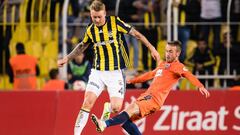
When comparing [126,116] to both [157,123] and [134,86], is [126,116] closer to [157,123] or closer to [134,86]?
[157,123]

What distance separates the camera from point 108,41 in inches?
603

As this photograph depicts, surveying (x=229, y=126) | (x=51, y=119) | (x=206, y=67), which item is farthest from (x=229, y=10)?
(x=51, y=119)

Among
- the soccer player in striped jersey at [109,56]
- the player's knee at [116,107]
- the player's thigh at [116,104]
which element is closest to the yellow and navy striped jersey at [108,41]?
the soccer player in striped jersey at [109,56]

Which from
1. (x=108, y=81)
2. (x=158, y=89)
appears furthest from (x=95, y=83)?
(x=158, y=89)

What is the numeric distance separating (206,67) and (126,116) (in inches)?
240

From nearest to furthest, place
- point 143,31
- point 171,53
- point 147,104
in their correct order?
point 147,104, point 171,53, point 143,31

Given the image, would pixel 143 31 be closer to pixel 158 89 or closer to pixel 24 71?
pixel 24 71

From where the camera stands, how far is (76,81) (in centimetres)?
1992

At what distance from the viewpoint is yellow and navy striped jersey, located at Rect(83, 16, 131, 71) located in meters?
15.3

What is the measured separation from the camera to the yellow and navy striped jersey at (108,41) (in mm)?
15266

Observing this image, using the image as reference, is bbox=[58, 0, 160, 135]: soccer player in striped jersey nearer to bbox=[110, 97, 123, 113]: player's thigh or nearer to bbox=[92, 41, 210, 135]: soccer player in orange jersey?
bbox=[110, 97, 123, 113]: player's thigh

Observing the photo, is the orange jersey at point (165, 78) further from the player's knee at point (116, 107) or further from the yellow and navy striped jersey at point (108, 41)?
the yellow and navy striped jersey at point (108, 41)

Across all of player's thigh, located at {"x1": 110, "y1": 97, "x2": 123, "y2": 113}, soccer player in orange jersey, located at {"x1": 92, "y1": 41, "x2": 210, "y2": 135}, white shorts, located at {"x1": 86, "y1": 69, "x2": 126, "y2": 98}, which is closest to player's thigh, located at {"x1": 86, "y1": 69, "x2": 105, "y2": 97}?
white shorts, located at {"x1": 86, "y1": 69, "x2": 126, "y2": 98}

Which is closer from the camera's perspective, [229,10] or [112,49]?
[112,49]
